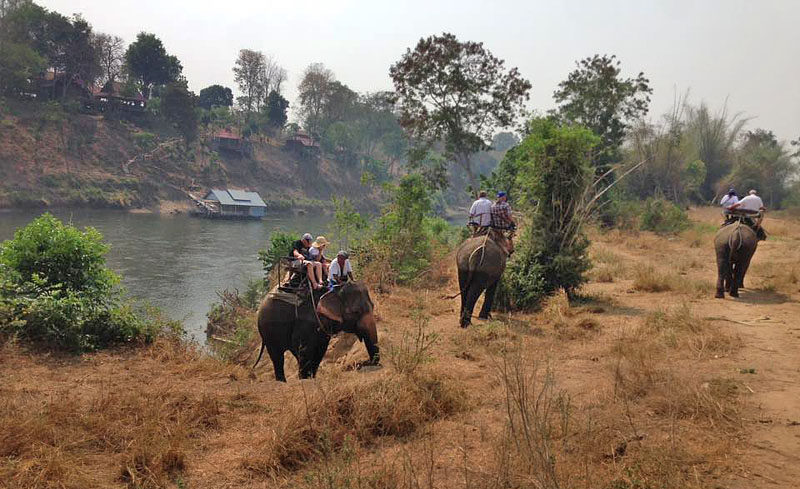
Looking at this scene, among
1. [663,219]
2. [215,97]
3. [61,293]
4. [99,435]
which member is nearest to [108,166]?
[215,97]

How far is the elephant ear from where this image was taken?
26.5ft

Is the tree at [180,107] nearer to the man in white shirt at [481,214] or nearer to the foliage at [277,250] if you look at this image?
the foliage at [277,250]

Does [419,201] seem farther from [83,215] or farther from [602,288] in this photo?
[83,215]

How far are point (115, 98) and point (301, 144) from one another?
2055 cm

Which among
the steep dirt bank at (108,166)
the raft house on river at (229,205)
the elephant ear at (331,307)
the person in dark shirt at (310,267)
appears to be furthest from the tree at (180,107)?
the elephant ear at (331,307)

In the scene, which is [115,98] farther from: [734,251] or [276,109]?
[734,251]

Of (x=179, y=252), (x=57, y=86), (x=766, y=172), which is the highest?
(x=57, y=86)

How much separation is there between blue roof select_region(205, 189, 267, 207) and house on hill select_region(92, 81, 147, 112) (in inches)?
555

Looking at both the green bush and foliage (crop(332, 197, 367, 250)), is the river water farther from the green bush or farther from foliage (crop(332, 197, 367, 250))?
the green bush

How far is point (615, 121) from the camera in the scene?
95.5ft

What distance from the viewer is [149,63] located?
5712cm

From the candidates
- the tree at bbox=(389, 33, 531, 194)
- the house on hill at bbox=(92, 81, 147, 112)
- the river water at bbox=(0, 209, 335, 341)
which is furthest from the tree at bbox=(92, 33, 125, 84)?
the tree at bbox=(389, 33, 531, 194)

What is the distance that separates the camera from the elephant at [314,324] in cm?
809

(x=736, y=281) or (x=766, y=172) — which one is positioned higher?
(x=766, y=172)
